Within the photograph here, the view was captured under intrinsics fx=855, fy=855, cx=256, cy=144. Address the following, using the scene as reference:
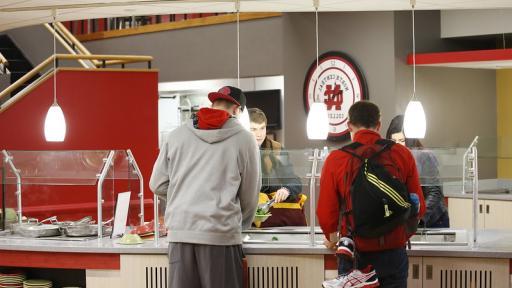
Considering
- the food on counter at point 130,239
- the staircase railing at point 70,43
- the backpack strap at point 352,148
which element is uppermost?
the staircase railing at point 70,43

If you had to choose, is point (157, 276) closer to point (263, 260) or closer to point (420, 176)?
point (263, 260)

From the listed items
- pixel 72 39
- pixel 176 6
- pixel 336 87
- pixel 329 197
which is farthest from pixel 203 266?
pixel 72 39

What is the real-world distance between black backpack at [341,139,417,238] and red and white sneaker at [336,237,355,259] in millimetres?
78

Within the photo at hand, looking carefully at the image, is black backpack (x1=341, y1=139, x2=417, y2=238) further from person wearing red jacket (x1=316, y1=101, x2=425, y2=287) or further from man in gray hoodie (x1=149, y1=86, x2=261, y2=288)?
man in gray hoodie (x1=149, y1=86, x2=261, y2=288)

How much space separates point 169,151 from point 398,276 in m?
1.45

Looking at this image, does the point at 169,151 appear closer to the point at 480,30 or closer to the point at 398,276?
the point at 398,276

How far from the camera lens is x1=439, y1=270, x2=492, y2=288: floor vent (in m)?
5.03

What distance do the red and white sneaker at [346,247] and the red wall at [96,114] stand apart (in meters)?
5.39

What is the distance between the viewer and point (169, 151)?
4859 mm

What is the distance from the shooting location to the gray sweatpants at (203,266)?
15.6 ft

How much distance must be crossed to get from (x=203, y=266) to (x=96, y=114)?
6180mm

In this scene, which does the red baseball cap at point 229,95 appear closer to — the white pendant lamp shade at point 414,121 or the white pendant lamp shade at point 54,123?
the white pendant lamp shade at point 414,121

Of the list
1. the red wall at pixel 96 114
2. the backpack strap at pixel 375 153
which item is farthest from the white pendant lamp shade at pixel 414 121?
the red wall at pixel 96 114

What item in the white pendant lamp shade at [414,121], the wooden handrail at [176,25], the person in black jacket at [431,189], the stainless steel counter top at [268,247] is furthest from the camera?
the wooden handrail at [176,25]
